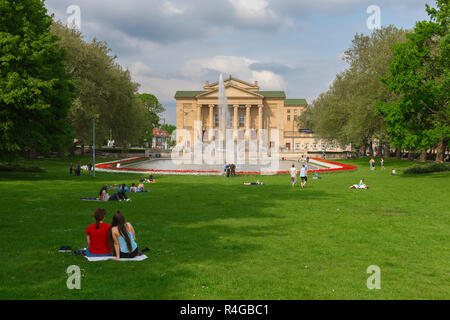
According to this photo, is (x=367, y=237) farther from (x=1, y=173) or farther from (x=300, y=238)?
(x=1, y=173)

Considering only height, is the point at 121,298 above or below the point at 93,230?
below

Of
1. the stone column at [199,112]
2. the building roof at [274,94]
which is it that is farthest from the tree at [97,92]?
the building roof at [274,94]

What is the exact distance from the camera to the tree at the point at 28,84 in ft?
86.7

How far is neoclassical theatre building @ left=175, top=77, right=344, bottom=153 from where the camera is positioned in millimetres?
113250

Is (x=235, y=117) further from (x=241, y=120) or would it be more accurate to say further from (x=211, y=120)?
(x=211, y=120)

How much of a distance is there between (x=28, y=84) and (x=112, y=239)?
2168 centimetres

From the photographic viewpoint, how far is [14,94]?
83.9 feet

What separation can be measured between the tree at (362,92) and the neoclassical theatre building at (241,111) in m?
42.7

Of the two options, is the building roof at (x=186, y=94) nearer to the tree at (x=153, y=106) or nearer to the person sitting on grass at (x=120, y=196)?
the tree at (x=153, y=106)

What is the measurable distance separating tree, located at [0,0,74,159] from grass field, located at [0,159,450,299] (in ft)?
33.1

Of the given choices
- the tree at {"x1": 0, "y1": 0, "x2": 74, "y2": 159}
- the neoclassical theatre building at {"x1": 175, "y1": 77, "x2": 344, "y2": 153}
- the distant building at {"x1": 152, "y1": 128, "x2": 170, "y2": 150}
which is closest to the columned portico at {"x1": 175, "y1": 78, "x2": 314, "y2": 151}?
the neoclassical theatre building at {"x1": 175, "y1": 77, "x2": 344, "y2": 153}
